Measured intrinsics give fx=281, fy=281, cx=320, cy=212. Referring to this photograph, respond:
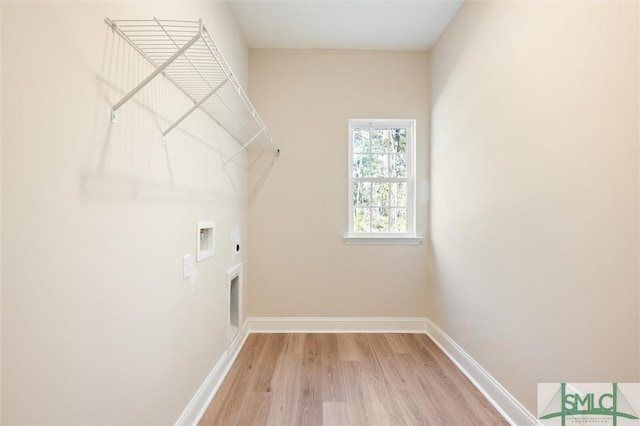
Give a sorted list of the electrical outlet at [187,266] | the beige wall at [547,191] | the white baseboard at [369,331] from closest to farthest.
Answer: the beige wall at [547,191], the electrical outlet at [187,266], the white baseboard at [369,331]

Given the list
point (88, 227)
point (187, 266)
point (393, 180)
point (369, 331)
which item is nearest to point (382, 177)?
point (393, 180)

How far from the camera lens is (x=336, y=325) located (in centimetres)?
281

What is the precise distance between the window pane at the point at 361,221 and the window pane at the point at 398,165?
20.1 inches

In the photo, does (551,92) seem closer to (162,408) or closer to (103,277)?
(103,277)

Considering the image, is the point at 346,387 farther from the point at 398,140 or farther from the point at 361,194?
the point at 398,140

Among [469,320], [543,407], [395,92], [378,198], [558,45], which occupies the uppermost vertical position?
[395,92]

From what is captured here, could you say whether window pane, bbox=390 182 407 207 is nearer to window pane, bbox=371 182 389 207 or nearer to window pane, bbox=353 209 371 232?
window pane, bbox=371 182 389 207

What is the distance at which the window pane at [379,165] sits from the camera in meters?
2.95

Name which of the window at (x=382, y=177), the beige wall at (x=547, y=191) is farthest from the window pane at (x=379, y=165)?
the beige wall at (x=547, y=191)

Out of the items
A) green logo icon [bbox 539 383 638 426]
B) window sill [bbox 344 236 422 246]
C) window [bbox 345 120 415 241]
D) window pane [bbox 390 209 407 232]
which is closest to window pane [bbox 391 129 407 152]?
window [bbox 345 120 415 241]

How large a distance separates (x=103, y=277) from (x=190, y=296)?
26.1 inches

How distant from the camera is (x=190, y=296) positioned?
4.99ft

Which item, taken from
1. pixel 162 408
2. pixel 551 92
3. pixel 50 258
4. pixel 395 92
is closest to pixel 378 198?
pixel 395 92

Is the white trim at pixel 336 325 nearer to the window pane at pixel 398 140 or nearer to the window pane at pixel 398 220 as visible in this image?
the window pane at pixel 398 220
